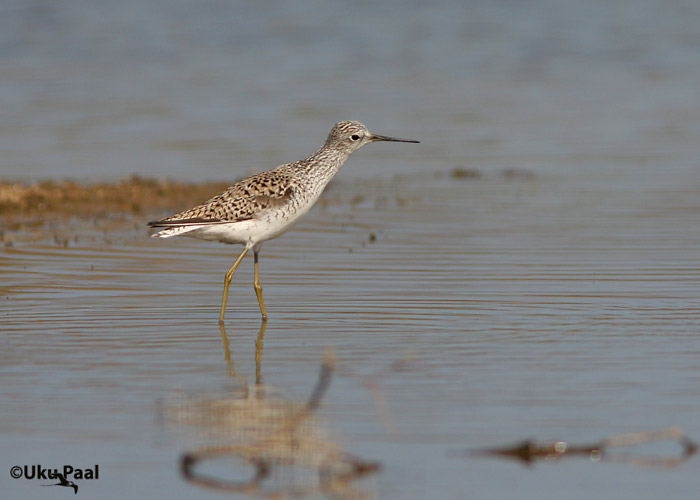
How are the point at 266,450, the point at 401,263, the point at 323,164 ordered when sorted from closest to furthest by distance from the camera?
1. the point at 266,450
2. the point at 323,164
3. the point at 401,263

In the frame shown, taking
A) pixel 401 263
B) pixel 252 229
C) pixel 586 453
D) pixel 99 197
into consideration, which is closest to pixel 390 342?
pixel 252 229

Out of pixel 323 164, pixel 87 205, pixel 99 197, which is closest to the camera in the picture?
pixel 323 164

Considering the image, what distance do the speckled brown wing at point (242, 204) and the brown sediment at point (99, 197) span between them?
434 cm

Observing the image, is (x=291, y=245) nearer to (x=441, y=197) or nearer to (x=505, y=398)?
(x=441, y=197)

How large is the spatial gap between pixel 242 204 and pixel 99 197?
5.28 meters

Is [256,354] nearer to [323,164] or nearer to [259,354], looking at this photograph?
[259,354]

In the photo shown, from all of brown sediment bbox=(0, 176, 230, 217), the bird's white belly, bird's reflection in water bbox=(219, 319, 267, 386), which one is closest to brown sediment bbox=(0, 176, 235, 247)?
brown sediment bbox=(0, 176, 230, 217)

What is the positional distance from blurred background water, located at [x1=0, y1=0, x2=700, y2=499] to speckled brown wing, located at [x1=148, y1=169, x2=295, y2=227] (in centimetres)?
65

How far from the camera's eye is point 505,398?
6.75m

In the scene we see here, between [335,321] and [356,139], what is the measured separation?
7.23 ft

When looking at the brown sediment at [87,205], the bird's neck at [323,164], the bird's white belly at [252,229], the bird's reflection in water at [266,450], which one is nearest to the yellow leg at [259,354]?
the bird's reflection in water at [266,450]

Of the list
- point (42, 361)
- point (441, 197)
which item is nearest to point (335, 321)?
point (42, 361)

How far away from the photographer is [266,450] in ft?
19.6

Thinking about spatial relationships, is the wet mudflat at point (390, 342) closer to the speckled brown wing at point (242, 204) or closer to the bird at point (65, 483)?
the bird at point (65, 483)
